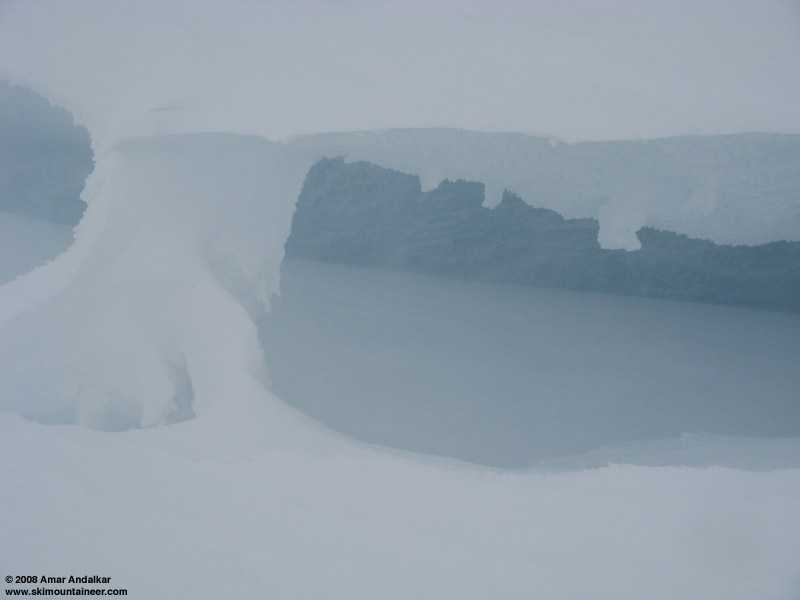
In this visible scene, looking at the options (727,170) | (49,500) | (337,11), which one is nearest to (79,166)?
(337,11)

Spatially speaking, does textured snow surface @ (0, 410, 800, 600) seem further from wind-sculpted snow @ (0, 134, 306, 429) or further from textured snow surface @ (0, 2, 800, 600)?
wind-sculpted snow @ (0, 134, 306, 429)

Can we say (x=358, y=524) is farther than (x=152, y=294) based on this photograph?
No

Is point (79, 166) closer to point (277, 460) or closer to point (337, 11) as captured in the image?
point (337, 11)

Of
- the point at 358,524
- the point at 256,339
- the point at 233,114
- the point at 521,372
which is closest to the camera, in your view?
the point at 358,524

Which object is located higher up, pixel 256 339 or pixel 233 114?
pixel 233 114

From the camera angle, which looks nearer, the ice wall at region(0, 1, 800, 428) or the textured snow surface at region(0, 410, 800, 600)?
the textured snow surface at region(0, 410, 800, 600)

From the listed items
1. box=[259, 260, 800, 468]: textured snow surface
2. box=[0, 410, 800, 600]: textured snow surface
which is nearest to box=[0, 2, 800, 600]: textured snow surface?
box=[0, 410, 800, 600]: textured snow surface

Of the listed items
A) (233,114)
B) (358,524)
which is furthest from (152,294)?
(358,524)

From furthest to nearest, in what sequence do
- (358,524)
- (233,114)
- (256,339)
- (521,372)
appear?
(521,372) → (233,114) → (256,339) → (358,524)

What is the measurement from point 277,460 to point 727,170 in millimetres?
1943

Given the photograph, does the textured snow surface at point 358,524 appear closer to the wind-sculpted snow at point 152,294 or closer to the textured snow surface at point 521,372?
the wind-sculpted snow at point 152,294

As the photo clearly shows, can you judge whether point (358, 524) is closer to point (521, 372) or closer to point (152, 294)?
point (152, 294)

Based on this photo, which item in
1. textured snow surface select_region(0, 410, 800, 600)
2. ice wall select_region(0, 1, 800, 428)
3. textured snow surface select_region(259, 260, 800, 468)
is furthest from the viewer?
textured snow surface select_region(259, 260, 800, 468)

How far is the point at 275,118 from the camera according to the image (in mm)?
2324
